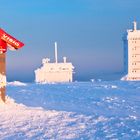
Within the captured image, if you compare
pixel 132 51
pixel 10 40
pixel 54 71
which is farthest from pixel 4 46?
pixel 132 51

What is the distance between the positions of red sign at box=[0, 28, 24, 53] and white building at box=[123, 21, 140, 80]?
172 ft

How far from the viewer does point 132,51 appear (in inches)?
2638

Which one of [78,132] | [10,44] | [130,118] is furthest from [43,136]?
[10,44]

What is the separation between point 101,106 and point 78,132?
21.8 ft

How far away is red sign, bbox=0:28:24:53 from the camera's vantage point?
11.7 metres

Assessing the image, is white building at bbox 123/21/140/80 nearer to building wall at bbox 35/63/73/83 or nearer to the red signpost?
building wall at bbox 35/63/73/83

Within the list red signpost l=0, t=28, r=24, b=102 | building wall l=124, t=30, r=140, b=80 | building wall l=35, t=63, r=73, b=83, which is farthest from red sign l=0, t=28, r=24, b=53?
building wall l=124, t=30, r=140, b=80

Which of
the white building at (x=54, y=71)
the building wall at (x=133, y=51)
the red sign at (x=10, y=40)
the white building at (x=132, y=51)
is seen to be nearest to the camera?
the red sign at (x=10, y=40)

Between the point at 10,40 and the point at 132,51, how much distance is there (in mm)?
56166

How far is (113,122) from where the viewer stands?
8.22 metres

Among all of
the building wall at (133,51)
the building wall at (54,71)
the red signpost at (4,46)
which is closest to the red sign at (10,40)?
the red signpost at (4,46)

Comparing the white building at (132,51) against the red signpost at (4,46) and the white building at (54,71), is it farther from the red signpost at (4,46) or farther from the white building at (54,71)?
the red signpost at (4,46)

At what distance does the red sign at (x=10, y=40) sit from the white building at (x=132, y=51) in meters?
52.5

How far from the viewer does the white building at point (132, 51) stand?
64.8 m
